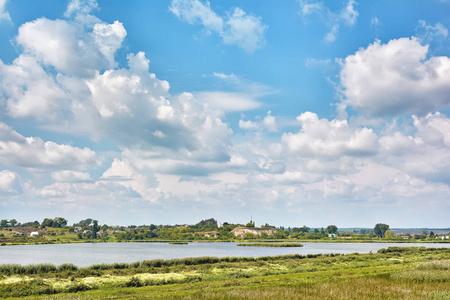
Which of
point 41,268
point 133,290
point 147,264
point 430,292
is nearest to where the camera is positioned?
point 430,292

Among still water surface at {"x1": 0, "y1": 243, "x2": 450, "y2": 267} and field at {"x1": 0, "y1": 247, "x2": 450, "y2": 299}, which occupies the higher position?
field at {"x1": 0, "y1": 247, "x2": 450, "y2": 299}

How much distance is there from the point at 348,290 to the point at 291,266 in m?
28.9

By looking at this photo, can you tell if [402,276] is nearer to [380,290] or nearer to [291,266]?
[380,290]


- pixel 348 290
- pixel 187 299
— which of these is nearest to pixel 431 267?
pixel 348 290

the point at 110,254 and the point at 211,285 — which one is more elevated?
the point at 211,285

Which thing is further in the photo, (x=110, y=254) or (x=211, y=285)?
(x=110, y=254)

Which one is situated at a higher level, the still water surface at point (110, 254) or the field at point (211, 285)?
the field at point (211, 285)

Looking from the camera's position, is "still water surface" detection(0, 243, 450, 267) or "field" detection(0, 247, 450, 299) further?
"still water surface" detection(0, 243, 450, 267)

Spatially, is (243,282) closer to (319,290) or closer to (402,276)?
(319,290)

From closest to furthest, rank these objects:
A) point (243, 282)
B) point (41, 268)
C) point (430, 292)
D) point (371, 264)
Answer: point (430, 292), point (243, 282), point (41, 268), point (371, 264)

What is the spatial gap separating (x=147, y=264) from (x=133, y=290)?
951 inches

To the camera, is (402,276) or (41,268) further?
(41,268)

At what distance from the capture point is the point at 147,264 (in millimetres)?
61062

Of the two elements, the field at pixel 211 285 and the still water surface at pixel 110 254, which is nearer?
the field at pixel 211 285
